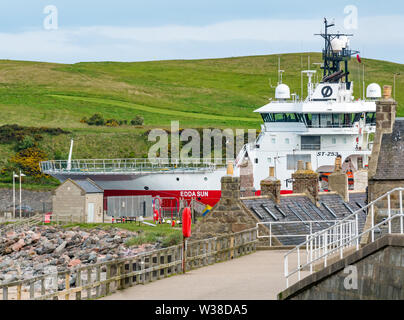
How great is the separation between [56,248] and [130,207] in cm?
1402

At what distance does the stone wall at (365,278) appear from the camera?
47.8 ft

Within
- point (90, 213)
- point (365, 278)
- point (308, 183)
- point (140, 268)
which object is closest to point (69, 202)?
point (90, 213)

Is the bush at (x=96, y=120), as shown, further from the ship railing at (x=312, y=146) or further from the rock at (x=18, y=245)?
the rock at (x=18, y=245)

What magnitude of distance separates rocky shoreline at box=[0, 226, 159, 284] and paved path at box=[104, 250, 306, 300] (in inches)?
563

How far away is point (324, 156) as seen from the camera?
2376 inches

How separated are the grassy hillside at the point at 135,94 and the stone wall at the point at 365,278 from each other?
72053mm

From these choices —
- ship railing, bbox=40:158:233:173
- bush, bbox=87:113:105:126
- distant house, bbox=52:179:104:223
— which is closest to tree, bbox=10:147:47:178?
ship railing, bbox=40:158:233:173

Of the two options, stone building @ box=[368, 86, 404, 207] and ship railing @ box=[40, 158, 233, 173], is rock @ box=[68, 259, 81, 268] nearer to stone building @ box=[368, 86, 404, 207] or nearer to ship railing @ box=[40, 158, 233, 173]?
ship railing @ box=[40, 158, 233, 173]

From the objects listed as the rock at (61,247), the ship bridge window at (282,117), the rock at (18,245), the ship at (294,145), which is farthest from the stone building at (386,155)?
the ship bridge window at (282,117)

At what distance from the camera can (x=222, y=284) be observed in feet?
64.3

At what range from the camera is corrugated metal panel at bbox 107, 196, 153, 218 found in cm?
5782

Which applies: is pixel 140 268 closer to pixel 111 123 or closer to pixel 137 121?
pixel 111 123
